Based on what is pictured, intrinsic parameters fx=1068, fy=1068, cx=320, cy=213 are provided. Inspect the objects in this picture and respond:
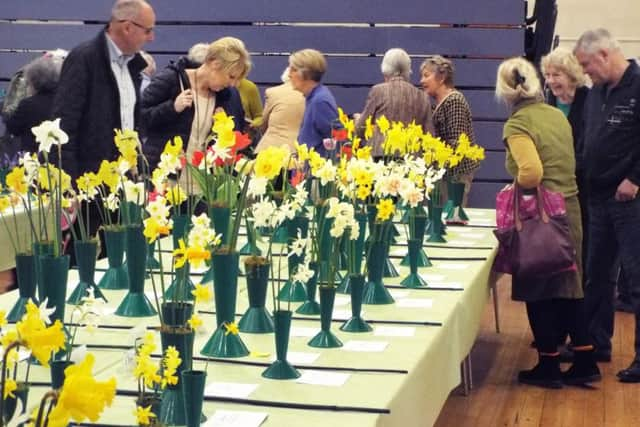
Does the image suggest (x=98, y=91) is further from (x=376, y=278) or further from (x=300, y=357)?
(x=300, y=357)

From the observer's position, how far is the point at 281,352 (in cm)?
232

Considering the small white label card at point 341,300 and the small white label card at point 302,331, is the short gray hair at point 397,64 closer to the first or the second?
the small white label card at point 341,300

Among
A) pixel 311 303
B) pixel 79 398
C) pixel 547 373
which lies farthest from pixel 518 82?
pixel 79 398

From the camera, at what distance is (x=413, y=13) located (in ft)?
30.6

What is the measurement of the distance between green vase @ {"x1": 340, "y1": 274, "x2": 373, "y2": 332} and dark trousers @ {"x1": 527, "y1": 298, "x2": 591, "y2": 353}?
1860 mm

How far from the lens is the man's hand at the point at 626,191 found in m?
4.61

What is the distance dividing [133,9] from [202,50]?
1607mm

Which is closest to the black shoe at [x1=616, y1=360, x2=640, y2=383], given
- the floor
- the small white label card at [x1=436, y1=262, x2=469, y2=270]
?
the floor

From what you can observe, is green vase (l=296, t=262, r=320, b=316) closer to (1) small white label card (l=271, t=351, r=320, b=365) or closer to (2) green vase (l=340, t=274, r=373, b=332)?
(2) green vase (l=340, t=274, r=373, b=332)

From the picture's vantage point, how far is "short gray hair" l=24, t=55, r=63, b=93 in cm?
579

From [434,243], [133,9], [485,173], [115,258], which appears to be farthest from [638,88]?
[485,173]

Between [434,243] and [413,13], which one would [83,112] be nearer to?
[434,243]

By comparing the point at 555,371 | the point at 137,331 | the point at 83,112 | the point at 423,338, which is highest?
the point at 83,112

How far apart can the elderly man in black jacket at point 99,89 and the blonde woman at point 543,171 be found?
1.54 m
